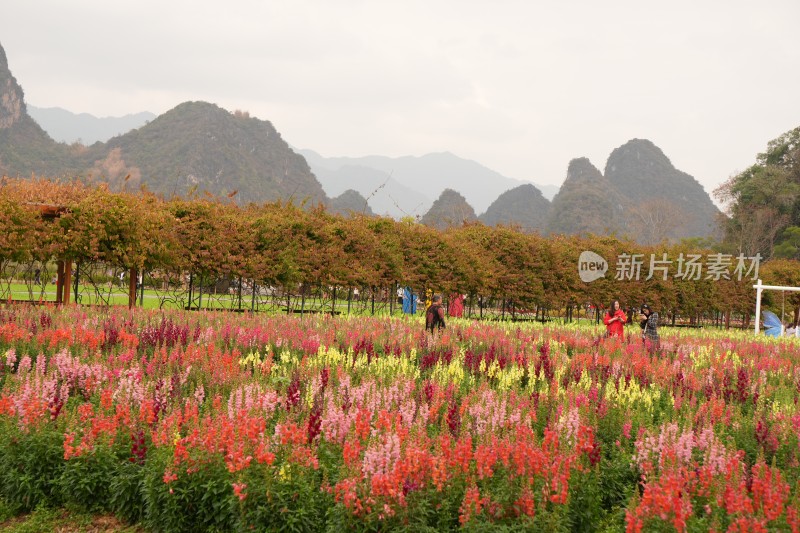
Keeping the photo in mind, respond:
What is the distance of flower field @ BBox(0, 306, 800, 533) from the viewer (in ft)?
13.8

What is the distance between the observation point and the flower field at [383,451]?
4.20 metres

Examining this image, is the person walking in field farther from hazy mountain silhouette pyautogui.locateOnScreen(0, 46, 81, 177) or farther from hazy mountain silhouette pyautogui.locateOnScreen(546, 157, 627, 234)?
hazy mountain silhouette pyautogui.locateOnScreen(546, 157, 627, 234)

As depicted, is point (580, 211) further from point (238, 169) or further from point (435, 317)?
point (435, 317)

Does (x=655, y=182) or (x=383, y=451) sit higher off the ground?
(x=655, y=182)

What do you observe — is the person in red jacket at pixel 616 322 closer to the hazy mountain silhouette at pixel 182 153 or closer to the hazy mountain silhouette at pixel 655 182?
the hazy mountain silhouette at pixel 182 153

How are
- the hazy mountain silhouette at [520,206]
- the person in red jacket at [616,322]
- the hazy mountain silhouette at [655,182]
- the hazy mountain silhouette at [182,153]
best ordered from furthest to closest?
the hazy mountain silhouette at [655,182], the hazy mountain silhouette at [520,206], the hazy mountain silhouette at [182,153], the person in red jacket at [616,322]

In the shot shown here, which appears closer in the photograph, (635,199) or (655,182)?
(635,199)

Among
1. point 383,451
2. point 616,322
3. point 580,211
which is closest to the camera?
point 383,451

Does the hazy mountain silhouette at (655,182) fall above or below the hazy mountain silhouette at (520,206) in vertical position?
above

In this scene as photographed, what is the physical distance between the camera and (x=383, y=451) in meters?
4.50

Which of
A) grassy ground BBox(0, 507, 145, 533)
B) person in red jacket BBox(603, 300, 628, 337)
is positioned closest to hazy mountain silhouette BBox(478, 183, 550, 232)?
person in red jacket BBox(603, 300, 628, 337)

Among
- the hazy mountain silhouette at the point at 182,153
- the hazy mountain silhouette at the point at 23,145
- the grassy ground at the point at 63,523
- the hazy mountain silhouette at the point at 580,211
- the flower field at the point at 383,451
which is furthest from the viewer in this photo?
the hazy mountain silhouette at the point at 580,211

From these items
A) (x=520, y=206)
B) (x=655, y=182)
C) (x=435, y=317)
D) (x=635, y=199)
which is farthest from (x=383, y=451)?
(x=655, y=182)

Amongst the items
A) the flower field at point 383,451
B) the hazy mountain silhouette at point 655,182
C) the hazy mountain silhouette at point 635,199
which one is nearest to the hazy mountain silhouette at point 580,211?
the hazy mountain silhouette at point 635,199
